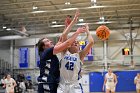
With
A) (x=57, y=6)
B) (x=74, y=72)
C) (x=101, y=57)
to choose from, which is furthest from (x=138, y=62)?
(x=74, y=72)

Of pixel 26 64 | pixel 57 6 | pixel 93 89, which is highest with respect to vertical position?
pixel 57 6

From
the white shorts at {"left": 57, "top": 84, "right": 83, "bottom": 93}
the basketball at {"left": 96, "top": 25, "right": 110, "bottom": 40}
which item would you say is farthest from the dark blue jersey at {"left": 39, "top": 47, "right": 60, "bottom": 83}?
the basketball at {"left": 96, "top": 25, "right": 110, "bottom": 40}

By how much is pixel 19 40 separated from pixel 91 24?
7.15 meters

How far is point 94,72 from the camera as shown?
21688 millimetres

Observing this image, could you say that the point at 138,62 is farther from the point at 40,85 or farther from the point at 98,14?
the point at 40,85

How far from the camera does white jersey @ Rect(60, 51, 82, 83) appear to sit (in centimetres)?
382

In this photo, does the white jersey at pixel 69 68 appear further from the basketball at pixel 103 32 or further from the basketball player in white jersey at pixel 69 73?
the basketball at pixel 103 32

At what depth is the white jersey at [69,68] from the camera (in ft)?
12.5

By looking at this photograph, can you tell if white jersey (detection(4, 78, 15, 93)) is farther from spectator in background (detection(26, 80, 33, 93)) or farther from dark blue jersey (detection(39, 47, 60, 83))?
dark blue jersey (detection(39, 47, 60, 83))

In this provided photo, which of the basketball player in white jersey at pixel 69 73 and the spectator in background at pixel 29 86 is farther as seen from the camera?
the spectator in background at pixel 29 86

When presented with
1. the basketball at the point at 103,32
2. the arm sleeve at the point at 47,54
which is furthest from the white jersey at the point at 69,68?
the basketball at the point at 103,32

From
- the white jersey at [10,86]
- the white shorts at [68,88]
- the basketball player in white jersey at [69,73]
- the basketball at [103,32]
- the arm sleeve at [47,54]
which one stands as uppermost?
the basketball at [103,32]

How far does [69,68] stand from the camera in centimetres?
383

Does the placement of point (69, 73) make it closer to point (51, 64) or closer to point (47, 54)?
point (51, 64)
